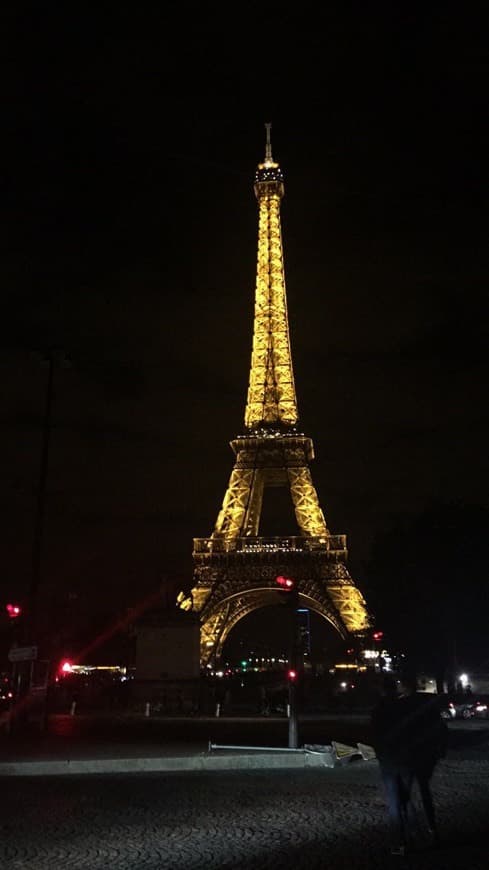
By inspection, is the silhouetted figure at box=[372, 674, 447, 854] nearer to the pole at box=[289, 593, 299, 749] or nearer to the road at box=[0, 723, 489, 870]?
the road at box=[0, 723, 489, 870]

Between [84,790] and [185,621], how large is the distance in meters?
23.2

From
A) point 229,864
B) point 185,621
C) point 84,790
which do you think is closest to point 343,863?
point 229,864

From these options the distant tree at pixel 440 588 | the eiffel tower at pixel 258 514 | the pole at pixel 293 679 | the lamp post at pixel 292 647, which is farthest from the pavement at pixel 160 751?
the eiffel tower at pixel 258 514

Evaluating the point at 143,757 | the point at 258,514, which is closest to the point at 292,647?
the point at 143,757

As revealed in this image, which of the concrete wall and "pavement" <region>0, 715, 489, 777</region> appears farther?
the concrete wall

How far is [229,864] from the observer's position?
750 cm

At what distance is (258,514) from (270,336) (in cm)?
1429

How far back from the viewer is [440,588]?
152ft

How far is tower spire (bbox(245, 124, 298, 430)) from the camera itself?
6462 centimetres

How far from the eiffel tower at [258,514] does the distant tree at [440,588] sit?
5.67 metres

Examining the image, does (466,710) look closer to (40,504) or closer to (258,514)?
(40,504)

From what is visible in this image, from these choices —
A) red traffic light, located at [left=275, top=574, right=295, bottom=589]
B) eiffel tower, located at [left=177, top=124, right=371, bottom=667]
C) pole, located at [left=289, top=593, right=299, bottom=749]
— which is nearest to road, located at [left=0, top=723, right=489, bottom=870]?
pole, located at [left=289, top=593, right=299, bottom=749]

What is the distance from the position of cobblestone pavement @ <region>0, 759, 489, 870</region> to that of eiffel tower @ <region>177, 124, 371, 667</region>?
40804 millimetres

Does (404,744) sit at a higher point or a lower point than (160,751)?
higher
